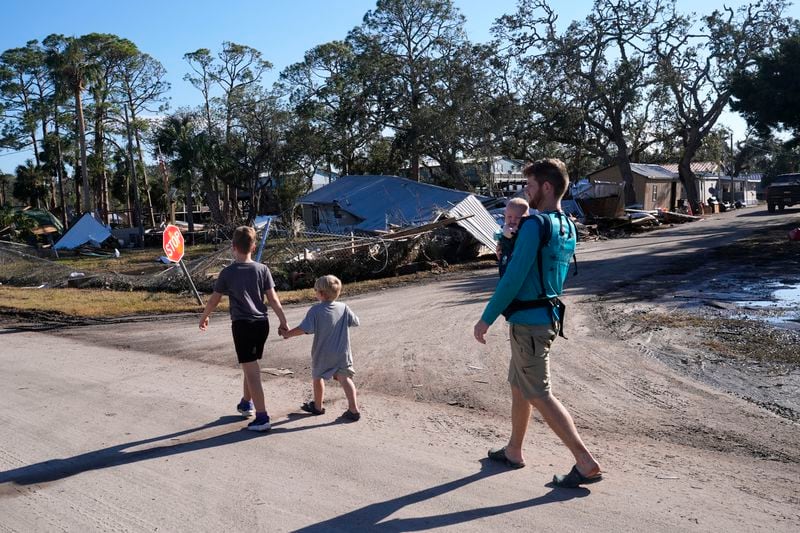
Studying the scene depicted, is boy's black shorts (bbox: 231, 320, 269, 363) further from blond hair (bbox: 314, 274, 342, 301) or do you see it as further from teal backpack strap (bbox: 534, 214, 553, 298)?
teal backpack strap (bbox: 534, 214, 553, 298)

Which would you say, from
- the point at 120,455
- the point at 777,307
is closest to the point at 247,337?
the point at 120,455

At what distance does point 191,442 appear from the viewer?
5.57 metres

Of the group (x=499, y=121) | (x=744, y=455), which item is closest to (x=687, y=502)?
(x=744, y=455)

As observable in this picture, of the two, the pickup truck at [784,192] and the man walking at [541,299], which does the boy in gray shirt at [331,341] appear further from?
the pickup truck at [784,192]

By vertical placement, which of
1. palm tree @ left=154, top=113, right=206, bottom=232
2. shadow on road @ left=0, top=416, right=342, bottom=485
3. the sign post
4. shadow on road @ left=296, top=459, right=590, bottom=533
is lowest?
shadow on road @ left=296, top=459, right=590, bottom=533

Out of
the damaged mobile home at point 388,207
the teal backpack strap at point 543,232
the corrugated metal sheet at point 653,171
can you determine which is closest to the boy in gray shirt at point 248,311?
the teal backpack strap at point 543,232

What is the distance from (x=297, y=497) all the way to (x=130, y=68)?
56.1 metres

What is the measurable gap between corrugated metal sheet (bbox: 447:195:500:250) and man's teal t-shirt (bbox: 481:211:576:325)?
16095mm

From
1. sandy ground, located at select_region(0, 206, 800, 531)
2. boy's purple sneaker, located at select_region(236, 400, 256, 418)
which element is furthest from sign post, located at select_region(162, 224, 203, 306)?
boy's purple sneaker, located at select_region(236, 400, 256, 418)

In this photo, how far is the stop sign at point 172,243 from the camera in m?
13.4

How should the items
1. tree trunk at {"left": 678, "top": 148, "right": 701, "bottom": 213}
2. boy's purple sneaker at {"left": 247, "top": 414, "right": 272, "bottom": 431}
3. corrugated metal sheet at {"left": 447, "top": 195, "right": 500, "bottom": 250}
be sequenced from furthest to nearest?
1. tree trunk at {"left": 678, "top": 148, "right": 701, "bottom": 213}
2. corrugated metal sheet at {"left": 447, "top": 195, "right": 500, "bottom": 250}
3. boy's purple sneaker at {"left": 247, "top": 414, "right": 272, "bottom": 431}

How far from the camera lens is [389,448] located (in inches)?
207

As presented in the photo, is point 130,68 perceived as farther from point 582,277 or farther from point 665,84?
point 582,277

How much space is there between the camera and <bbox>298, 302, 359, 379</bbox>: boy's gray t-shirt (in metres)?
6.01
